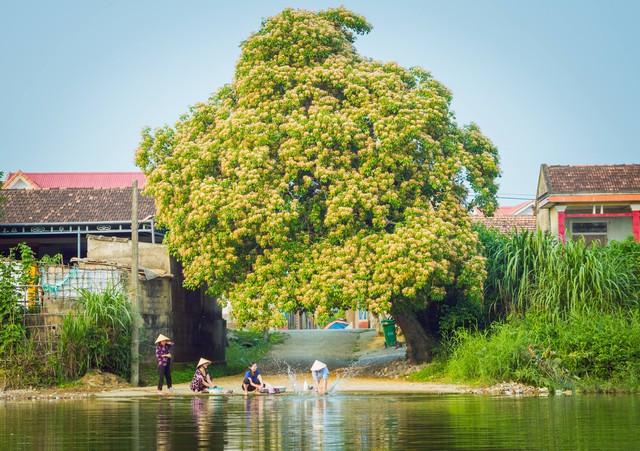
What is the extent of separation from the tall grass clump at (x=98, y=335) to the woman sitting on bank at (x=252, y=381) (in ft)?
16.0

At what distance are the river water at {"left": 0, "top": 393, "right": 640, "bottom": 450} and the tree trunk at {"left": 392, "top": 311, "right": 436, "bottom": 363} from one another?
343 inches

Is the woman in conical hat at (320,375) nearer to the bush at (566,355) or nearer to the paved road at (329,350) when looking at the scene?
the bush at (566,355)

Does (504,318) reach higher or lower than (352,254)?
lower

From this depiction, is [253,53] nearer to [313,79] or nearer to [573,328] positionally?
[313,79]

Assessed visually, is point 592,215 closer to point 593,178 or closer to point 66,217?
point 593,178

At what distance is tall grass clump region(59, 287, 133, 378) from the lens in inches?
1052

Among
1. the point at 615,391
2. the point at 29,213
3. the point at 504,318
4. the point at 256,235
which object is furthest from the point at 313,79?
the point at 29,213

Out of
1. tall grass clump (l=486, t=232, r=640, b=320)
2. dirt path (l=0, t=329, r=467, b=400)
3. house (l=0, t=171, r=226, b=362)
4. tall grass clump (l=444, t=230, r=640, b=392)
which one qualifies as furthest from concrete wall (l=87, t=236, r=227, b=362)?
tall grass clump (l=486, t=232, r=640, b=320)

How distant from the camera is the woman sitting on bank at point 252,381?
24438 mm

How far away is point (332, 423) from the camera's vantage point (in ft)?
48.0

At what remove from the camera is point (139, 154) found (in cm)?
3145

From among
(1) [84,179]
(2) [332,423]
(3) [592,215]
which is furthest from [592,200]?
(1) [84,179]

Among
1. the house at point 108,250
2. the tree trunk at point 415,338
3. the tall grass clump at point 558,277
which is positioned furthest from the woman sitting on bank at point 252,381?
the tall grass clump at point 558,277

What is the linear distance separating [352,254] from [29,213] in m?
18.0
